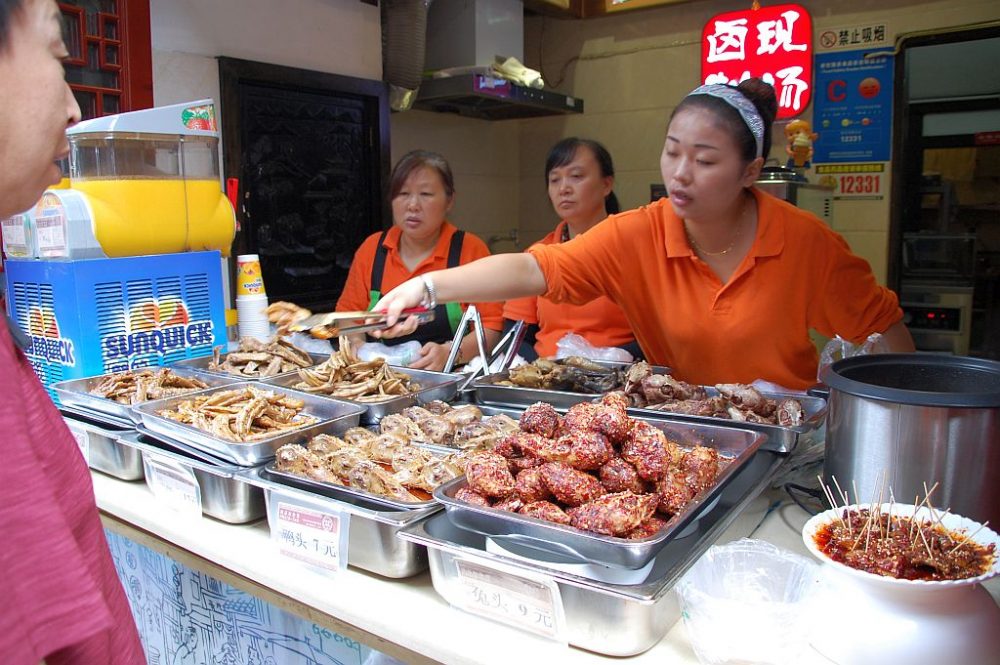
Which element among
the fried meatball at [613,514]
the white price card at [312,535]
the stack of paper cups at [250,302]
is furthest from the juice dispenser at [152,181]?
the fried meatball at [613,514]

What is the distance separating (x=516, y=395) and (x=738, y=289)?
0.79 meters

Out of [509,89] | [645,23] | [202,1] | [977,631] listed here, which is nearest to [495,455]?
[977,631]

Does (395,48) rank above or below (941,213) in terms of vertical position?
above

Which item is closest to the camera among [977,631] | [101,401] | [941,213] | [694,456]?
[977,631]

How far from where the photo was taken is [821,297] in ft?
7.47

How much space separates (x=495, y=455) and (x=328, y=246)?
3323 mm

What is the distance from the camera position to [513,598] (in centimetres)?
110

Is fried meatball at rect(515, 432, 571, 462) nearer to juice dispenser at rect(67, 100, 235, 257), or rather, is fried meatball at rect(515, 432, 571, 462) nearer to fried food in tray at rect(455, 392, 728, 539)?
fried food in tray at rect(455, 392, 728, 539)

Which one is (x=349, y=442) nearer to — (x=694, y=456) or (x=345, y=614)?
(x=345, y=614)

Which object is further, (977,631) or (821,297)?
(821,297)

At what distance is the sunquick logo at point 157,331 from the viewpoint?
7.29 ft

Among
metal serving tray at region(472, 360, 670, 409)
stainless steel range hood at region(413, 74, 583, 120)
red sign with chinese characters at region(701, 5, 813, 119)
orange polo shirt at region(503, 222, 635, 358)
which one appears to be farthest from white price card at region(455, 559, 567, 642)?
red sign with chinese characters at region(701, 5, 813, 119)

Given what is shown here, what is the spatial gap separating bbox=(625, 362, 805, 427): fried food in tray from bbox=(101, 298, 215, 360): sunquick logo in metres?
1.40

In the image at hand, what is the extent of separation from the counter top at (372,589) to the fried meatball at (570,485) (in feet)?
0.73
